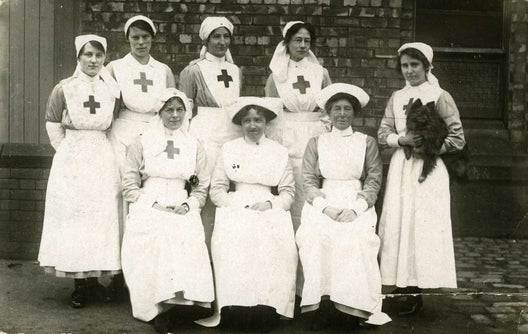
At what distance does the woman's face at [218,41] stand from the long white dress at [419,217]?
1524mm

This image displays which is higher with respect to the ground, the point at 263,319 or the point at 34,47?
the point at 34,47

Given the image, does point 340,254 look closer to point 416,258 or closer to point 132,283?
point 416,258

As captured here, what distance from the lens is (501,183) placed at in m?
8.53

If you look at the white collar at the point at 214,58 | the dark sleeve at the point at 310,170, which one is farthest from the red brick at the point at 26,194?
the dark sleeve at the point at 310,170

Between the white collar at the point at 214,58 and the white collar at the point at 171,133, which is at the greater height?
the white collar at the point at 214,58

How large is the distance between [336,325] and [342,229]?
0.73 meters

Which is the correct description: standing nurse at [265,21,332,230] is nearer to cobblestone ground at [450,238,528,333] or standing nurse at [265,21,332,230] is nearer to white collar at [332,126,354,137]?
white collar at [332,126,354,137]

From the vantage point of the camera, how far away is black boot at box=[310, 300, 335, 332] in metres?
5.35

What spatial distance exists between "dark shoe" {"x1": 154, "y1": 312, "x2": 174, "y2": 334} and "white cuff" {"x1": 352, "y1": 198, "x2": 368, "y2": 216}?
1.59m

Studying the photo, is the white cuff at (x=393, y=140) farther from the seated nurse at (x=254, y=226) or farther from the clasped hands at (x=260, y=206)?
the clasped hands at (x=260, y=206)

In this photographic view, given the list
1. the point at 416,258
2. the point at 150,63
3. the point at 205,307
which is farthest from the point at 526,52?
the point at 205,307

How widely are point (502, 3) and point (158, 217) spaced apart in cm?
533

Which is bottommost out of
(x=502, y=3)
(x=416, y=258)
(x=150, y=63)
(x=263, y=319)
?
(x=263, y=319)

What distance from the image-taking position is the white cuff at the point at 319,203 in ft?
18.1
